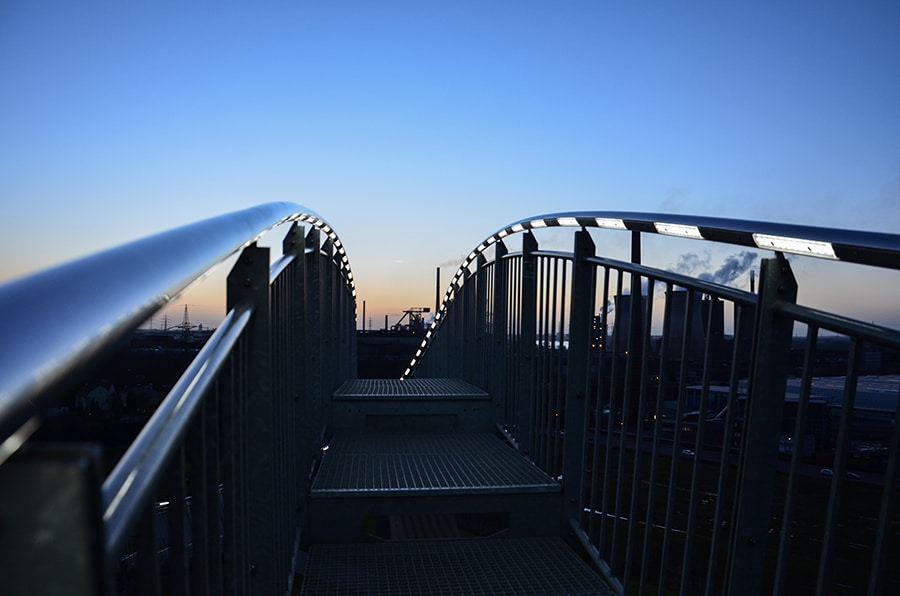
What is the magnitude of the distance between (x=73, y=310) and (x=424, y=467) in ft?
11.7

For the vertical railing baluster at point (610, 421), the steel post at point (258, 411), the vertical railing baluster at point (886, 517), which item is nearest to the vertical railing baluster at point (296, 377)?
the steel post at point (258, 411)

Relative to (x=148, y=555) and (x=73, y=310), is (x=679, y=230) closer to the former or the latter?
(x=148, y=555)

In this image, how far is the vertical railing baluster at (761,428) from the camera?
69.1 inches

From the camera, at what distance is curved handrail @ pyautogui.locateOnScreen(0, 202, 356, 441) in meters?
0.43

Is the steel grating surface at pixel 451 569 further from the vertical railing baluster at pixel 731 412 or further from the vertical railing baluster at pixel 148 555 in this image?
the vertical railing baluster at pixel 148 555

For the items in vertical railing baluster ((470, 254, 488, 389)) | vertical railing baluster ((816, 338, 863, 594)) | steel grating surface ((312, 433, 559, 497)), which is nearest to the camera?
vertical railing baluster ((816, 338, 863, 594))

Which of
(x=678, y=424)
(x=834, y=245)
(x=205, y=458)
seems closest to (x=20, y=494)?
(x=205, y=458)

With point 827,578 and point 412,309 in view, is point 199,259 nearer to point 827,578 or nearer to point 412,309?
point 827,578

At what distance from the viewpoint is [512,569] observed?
3.03 m

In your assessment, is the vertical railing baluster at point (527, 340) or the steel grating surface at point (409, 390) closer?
the vertical railing baluster at point (527, 340)

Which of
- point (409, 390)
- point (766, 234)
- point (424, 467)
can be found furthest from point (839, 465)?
point (409, 390)

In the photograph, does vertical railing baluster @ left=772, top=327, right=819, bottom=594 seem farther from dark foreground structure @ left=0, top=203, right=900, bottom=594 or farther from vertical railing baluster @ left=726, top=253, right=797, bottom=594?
vertical railing baluster @ left=726, top=253, right=797, bottom=594

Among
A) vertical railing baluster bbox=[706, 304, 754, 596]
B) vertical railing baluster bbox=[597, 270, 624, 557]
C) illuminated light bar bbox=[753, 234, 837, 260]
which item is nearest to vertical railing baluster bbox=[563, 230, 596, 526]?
vertical railing baluster bbox=[597, 270, 624, 557]

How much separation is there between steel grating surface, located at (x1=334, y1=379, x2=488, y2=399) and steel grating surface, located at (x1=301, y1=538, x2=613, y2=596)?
1929 millimetres
